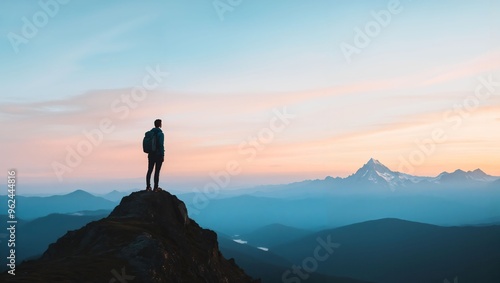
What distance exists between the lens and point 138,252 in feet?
112

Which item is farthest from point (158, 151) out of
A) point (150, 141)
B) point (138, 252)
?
point (138, 252)

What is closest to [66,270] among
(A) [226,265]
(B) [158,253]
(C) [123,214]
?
(B) [158,253]

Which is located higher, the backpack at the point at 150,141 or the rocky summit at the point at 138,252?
the backpack at the point at 150,141

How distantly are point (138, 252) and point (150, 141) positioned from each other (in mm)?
11942

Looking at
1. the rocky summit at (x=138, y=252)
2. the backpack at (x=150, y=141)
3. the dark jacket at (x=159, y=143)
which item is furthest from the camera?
the dark jacket at (x=159, y=143)

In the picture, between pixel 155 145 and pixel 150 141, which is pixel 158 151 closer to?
pixel 155 145

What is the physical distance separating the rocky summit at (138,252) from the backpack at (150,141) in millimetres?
7506

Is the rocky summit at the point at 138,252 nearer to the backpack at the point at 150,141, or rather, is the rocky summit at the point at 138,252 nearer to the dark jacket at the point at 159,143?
the dark jacket at the point at 159,143

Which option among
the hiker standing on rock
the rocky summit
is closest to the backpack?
the hiker standing on rock

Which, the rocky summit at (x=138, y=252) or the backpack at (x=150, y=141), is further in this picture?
the backpack at (x=150, y=141)

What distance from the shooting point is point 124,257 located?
108 ft

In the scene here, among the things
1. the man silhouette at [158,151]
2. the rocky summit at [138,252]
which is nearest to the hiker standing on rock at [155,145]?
the man silhouette at [158,151]

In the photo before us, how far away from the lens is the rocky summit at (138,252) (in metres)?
28.9

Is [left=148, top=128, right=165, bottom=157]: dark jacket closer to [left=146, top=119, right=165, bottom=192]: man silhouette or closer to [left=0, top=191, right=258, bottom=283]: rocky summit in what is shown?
[left=146, top=119, right=165, bottom=192]: man silhouette
